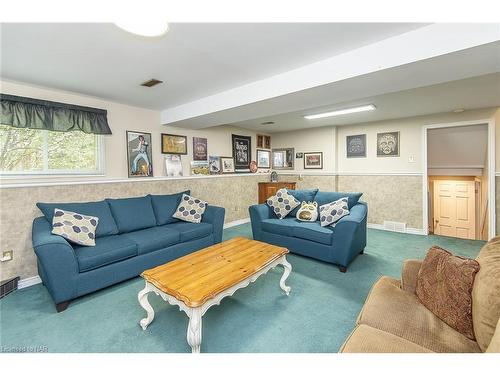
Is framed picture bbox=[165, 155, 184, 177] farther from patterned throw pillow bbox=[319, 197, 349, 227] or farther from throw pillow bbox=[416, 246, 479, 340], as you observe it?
throw pillow bbox=[416, 246, 479, 340]

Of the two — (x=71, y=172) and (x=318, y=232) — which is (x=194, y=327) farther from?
(x=71, y=172)

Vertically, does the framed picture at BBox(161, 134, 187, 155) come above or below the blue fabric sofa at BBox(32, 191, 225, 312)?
above

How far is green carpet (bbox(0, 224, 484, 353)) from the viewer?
1631mm

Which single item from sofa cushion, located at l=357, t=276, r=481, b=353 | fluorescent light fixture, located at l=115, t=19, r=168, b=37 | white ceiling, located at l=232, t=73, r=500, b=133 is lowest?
sofa cushion, located at l=357, t=276, r=481, b=353

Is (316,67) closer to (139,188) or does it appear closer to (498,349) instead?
(498,349)

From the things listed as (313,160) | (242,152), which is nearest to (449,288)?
(313,160)

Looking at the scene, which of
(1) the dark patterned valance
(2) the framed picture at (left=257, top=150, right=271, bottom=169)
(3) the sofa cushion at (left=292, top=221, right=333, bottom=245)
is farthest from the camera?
(2) the framed picture at (left=257, top=150, right=271, bottom=169)

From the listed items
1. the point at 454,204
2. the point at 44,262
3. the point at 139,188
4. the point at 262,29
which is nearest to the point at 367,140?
the point at 454,204

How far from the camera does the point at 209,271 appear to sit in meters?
1.85

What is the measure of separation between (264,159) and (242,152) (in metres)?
0.85

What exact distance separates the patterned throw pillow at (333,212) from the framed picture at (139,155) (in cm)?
277

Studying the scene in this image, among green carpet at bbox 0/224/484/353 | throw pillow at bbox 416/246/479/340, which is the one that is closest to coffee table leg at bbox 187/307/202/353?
green carpet at bbox 0/224/484/353

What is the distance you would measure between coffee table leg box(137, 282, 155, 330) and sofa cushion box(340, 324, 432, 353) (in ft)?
4.56

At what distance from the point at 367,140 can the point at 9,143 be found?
5.68m
